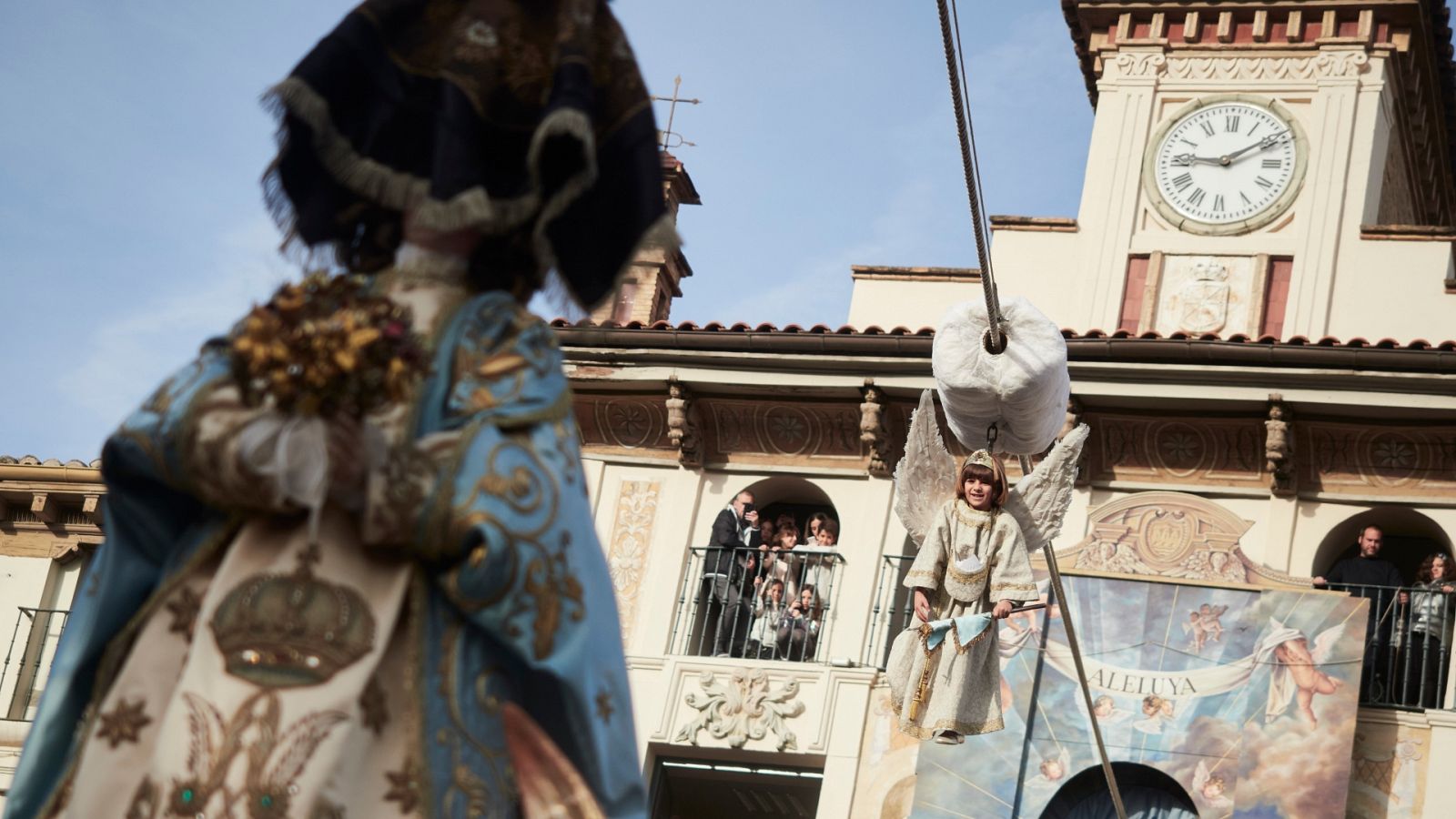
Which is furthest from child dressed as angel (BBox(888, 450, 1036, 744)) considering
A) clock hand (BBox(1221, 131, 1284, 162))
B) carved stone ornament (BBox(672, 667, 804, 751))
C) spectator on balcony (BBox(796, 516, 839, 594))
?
clock hand (BBox(1221, 131, 1284, 162))

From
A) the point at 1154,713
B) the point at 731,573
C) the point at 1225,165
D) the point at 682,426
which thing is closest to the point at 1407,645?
the point at 1154,713

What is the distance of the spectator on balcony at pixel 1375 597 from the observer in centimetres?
1572

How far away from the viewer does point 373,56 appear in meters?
4.74

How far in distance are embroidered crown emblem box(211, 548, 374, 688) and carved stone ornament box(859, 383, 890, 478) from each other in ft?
42.0

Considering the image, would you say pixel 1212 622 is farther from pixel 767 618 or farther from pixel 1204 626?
pixel 767 618

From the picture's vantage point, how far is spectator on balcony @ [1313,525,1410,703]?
1572 centimetres

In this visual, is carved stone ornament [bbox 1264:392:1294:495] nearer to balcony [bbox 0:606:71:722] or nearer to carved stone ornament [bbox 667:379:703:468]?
carved stone ornament [bbox 667:379:703:468]

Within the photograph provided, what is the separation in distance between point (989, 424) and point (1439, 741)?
23.7 feet

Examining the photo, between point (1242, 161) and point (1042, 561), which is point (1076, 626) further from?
point (1242, 161)

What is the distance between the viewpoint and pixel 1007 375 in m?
9.04

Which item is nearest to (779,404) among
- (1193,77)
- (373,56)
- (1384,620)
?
(1384,620)

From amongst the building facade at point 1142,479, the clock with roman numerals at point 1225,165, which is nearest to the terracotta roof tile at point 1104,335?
the building facade at point 1142,479

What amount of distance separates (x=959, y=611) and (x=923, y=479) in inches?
23.0

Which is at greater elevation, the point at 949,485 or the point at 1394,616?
the point at 1394,616
